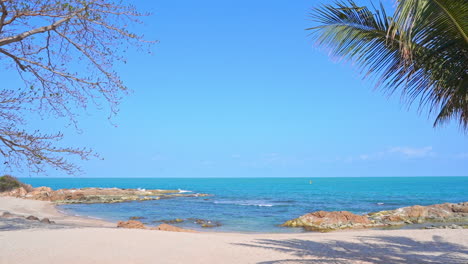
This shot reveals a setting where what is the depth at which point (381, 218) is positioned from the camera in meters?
25.1

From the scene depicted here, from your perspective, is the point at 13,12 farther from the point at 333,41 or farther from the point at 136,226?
the point at 136,226

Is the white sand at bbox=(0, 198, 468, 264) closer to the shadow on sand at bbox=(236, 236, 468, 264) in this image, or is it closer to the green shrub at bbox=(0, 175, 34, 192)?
the shadow on sand at bbox=(236, 236, 468, 264)

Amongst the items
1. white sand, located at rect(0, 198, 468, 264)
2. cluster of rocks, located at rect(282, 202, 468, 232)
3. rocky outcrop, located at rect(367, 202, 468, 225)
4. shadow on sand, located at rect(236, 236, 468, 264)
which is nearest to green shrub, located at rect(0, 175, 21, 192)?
cluster of rocks, located at rect(282, 202, 468, 232)

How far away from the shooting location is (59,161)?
8.09 m

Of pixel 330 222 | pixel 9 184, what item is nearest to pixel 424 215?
pixel 330 222

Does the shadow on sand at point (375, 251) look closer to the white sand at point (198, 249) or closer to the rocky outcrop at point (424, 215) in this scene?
the white sand at point (198, 249)

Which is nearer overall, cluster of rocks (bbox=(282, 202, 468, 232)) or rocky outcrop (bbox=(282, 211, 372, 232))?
rocky outcrop (bbox=(282, 211, 372, 232))

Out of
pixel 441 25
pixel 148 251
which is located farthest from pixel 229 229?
pixel 441 25

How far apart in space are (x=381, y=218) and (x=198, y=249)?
58.1ft

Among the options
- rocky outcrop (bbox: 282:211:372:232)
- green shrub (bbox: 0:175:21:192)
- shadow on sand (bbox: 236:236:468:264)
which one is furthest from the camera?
green shrub (bbox: 0:175:21:192)

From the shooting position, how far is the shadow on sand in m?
9.43

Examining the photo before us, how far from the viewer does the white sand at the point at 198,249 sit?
31.4ft

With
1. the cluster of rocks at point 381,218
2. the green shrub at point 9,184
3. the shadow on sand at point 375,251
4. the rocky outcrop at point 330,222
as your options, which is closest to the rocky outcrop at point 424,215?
the cluster of rocks at point 381,218

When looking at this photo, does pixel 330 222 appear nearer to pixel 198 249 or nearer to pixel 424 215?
pixel 424 215
